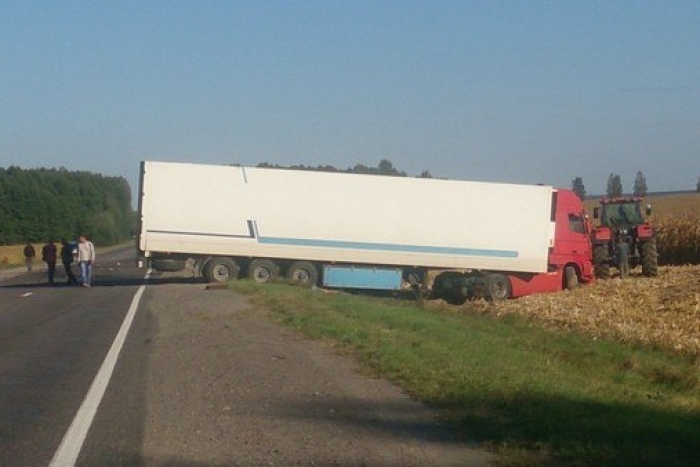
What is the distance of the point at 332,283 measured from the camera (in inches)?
1439

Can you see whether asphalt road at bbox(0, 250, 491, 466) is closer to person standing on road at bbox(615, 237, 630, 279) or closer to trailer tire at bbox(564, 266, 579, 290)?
trailer tire at bbox(564, 266, 579, 290)

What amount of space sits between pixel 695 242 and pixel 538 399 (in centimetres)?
3804

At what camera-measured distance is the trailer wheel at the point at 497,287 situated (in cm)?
3572

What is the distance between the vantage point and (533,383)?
12.5m

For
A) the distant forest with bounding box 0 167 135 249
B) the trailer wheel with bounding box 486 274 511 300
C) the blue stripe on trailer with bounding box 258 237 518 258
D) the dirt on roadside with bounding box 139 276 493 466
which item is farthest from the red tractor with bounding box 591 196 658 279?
the distant forest with bounding box 0 167 135 249

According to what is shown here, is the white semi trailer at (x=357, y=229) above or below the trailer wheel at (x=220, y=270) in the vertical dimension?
above

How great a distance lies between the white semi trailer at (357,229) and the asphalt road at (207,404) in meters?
14.6

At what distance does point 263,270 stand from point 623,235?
41.1ft

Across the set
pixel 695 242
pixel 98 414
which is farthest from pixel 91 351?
pixel 695 242

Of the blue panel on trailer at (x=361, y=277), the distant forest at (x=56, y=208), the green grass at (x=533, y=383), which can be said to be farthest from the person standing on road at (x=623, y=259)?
the distant forest at (x=56, y=208)

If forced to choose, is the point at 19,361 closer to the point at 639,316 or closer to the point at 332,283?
the point at 639,316

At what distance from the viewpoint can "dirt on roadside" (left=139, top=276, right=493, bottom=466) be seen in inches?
359

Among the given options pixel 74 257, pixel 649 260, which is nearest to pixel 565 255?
pixel 649 260

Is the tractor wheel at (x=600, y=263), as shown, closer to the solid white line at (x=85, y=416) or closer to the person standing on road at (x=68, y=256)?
the person standing on road at (x=68, y=256)
